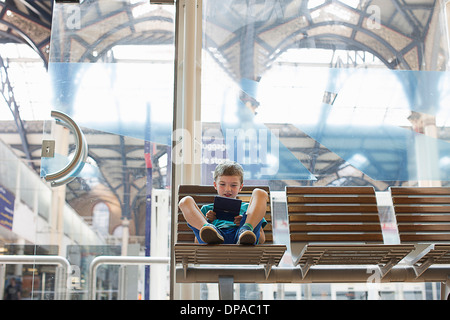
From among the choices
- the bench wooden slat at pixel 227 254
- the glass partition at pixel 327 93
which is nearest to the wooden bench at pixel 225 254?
the bench wooden slat at pixel 227 254

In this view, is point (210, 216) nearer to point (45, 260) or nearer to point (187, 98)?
point (187, 98)

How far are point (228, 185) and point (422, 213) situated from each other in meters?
1.47

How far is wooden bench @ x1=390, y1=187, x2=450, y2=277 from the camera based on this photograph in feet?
11.5

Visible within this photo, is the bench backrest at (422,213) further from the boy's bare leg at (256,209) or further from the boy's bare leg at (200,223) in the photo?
the boy's bare leg at (200,223)

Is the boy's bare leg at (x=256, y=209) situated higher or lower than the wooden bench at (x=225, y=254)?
Result: higher

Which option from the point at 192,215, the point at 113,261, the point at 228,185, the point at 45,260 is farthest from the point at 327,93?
the point at 45,260

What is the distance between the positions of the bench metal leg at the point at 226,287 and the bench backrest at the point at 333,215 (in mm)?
648

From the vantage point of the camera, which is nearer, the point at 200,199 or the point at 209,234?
the point at 209,234

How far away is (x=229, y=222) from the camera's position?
9.93 feet

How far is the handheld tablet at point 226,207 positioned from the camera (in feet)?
9.68

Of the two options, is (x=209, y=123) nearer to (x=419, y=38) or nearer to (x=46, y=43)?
(x=46, y=43)

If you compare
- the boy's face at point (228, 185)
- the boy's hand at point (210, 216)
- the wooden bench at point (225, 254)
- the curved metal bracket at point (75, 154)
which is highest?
the curved metal bracket at point (75, 154)

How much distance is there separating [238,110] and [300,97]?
0.52 m

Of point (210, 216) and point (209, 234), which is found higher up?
point (210, 216)
